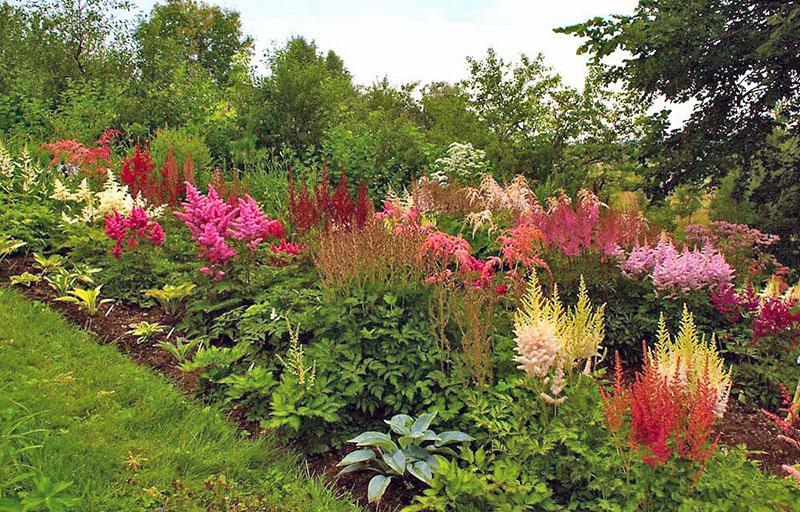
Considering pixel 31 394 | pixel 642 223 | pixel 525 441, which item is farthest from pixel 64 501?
pixel 642 223

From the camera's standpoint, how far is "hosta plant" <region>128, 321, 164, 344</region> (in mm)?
4332

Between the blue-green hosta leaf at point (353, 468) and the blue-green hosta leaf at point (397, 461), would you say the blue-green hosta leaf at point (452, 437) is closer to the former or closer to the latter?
the blue-green hosta leaf at point (397, 461)

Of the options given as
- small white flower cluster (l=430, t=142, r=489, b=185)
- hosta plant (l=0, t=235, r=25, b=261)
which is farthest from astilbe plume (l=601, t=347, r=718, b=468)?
small white flower cluster (l=430, t=142, r=489, b=185)

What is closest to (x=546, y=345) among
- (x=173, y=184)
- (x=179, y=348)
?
(x=179, y=348)

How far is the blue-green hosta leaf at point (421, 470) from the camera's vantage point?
286 centimetres

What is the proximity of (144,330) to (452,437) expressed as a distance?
7.78ft

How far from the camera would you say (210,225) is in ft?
14.5

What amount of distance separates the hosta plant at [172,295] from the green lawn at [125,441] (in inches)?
28.8

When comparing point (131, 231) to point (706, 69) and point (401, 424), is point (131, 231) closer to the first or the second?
point (401, 424)

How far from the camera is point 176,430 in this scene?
3.24 meters

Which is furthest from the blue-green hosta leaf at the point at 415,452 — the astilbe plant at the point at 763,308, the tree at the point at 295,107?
the tree at the point at 295,107

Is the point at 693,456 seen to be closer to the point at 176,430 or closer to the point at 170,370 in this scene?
the point at 176,430

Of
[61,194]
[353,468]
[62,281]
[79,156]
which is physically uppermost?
[79,156]

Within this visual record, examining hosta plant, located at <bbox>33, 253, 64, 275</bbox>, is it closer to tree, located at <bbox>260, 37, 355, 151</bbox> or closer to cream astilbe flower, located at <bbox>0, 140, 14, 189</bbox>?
cream astilbe flower, located at <bbox>0, 140, 14, 189</bbox>
